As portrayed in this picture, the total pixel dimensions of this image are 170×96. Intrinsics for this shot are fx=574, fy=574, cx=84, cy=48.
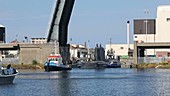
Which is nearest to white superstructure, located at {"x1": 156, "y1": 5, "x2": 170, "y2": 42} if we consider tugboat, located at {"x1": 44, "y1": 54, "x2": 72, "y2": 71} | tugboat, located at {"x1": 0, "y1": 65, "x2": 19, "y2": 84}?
tugboat, located at {"x1": 44, "y1": 54, "x2": 72, "y2": 71}

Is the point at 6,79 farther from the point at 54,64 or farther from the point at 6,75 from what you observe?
the point at 54,64

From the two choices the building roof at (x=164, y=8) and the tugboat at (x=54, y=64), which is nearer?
the tugboat at (x=54, y=64)

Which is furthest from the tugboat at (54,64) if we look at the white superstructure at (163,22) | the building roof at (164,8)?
the building roof at (164,8)

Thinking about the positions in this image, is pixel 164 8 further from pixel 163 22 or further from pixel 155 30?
pixel 155 30

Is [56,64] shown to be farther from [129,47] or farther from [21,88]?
[129,47]

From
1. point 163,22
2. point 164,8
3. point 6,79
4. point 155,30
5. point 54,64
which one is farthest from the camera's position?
point 155,30

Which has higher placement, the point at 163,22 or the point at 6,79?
the point at 163,22

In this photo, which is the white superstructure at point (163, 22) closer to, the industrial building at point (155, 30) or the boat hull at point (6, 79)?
the industrial building at point (155, 30)

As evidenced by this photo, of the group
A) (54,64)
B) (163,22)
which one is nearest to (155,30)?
(163,22)

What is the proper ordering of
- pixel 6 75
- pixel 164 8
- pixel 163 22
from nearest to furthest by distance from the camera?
pixel 6 75 < pixel 163 22 < pixel 164 8

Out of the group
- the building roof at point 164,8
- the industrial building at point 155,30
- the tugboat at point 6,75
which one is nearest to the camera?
the tugboat at point 6,75

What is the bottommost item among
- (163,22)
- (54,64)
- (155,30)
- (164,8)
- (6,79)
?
(6,79)

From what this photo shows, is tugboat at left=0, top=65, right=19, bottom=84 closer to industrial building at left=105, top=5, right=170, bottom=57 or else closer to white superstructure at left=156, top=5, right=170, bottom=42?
industrial building at left=105, top=5, right=170, bottom=57

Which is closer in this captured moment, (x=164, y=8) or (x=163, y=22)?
(x=163, y=22)
